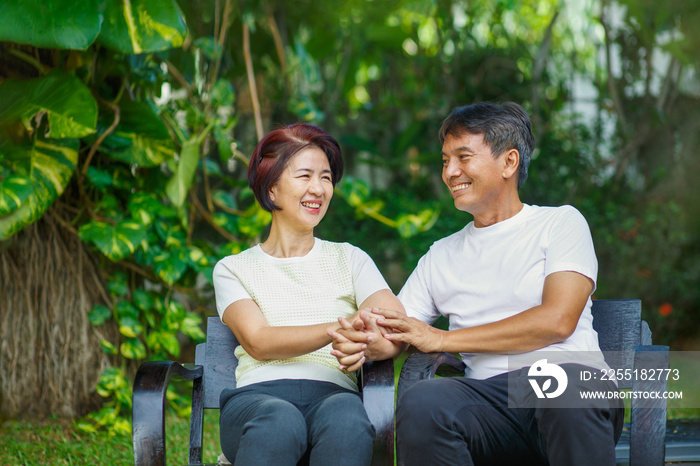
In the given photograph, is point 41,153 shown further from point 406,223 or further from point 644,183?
point 644,183

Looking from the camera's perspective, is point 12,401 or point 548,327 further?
point 12,401

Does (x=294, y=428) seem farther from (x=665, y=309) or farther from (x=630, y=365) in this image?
(x=665, y=309)

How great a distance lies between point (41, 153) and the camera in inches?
116

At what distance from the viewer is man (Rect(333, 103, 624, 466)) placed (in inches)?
74.0

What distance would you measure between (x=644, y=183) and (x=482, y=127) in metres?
4.54

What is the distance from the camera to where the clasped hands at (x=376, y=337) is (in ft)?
6.68

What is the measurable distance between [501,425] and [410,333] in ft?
1.28

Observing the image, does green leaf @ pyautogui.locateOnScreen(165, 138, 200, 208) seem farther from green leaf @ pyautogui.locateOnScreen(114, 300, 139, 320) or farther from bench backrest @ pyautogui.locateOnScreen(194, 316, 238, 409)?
bench backrest @ pyautogui.locateOnScreen(194, 316, 238, 409)

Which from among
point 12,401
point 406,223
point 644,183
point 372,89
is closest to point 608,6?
point 644,183

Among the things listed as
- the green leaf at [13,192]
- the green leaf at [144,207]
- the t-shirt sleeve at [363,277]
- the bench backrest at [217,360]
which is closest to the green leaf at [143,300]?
the green leaf at [144,207]

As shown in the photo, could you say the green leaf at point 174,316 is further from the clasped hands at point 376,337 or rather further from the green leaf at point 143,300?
the clasped hands at point 376,337

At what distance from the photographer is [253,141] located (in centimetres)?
610

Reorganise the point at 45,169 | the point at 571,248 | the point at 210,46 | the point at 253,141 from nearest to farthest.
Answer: the point at 571,248
the point at 45,169
the point at 210,46
the point at 253,141

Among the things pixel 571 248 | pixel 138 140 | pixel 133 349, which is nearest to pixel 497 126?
pixel 571 248
